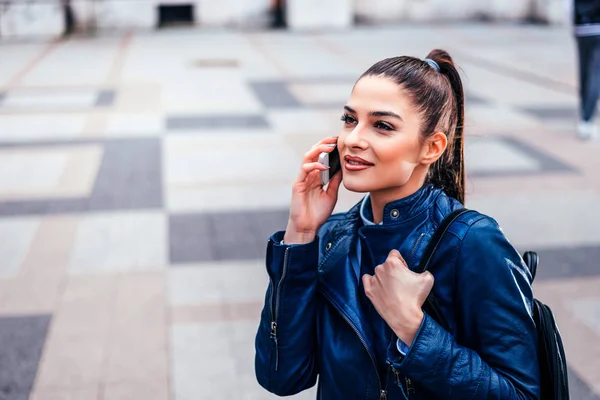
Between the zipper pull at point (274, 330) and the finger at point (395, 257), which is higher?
the finger at point (395, 257)

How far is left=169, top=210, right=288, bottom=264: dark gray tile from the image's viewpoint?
528cm

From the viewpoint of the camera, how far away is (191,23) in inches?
704

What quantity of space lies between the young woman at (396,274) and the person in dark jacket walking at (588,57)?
22.8 ft

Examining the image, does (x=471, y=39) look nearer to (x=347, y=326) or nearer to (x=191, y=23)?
(x=191, y=23)

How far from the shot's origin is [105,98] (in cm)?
1033

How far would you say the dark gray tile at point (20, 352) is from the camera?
374 centimetres

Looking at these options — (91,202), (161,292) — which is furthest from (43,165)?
(161,292)

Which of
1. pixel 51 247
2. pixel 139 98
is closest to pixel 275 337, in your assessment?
pixel 51 247

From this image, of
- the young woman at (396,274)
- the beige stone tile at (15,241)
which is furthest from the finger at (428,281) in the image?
the beige stone tile at (15,241)

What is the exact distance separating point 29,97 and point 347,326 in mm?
9416

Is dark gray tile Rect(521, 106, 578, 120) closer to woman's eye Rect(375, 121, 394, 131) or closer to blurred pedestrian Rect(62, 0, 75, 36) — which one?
woman's eye Rect(375, 121, 394, 131)

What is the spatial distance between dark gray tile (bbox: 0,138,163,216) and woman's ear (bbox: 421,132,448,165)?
15.3 ft

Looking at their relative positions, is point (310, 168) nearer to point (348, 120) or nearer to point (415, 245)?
point (348, 120)

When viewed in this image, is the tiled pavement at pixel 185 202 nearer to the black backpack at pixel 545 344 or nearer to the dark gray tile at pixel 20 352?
the dark gray tile at pixel 20 352
